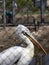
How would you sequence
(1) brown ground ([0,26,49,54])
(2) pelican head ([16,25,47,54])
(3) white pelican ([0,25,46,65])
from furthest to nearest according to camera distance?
(1) brown ground ([0,26,49,54])
(2) pelican head ([16,25,47,54])
(3) white pelican ([0,25,46,65])

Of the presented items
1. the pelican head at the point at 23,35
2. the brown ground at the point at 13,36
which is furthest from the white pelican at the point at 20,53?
the brown ground at the point at 13,36

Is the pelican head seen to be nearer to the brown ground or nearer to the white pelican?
the white pelican

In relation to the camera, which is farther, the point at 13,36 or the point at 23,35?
the point at 13,36

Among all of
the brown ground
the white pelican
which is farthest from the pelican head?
the brown ground

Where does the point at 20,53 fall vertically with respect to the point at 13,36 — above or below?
above

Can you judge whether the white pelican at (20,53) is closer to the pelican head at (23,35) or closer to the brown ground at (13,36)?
the pelican head at (23,35)

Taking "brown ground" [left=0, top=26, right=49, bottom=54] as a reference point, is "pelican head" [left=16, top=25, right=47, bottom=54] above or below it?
above

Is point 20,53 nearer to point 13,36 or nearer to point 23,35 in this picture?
point 23,35

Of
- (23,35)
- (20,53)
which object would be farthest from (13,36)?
(20,53)

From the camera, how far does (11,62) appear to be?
2762mm

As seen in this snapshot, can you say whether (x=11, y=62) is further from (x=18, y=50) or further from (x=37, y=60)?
(x=37, y=60)

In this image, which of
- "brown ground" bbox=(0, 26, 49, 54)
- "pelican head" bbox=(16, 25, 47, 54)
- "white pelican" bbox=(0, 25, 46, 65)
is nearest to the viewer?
"white pelican" bbox=(0, 25, 46, 65)

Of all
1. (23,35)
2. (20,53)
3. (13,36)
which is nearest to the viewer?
(20,53)

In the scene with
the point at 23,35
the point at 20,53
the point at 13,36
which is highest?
the point at 23,35
